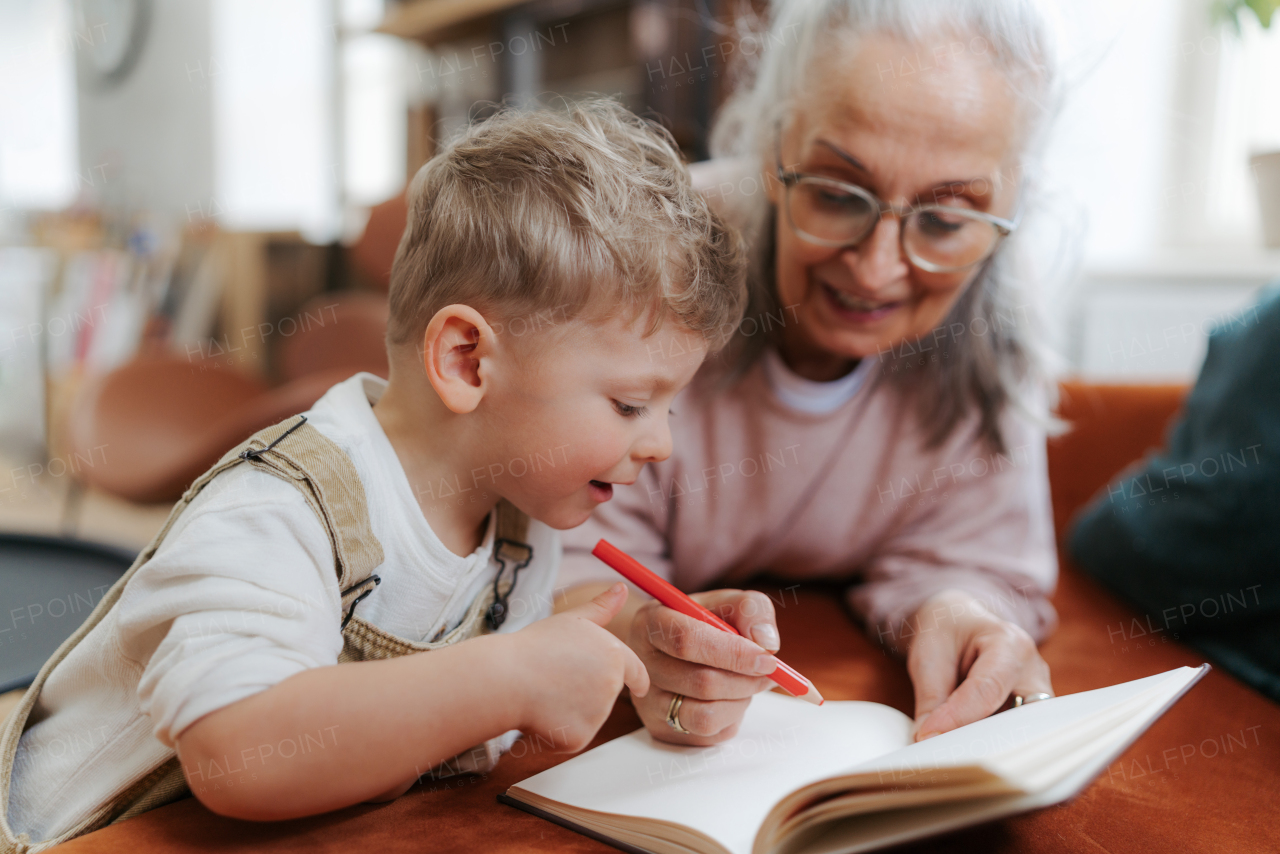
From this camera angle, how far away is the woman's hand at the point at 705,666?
64 cm

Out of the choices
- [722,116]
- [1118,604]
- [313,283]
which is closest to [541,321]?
[722,116]

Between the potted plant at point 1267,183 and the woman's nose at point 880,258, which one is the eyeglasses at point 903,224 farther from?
the potted plant at point 1267,183

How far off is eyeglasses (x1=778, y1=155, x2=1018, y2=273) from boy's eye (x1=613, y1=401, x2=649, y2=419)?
316mm

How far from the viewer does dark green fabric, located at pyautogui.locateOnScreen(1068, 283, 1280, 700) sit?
104 cm

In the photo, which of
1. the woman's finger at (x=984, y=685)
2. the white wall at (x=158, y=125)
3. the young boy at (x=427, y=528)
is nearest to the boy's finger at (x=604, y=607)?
the young boy at (x=427, y=528)

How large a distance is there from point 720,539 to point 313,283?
125 inches

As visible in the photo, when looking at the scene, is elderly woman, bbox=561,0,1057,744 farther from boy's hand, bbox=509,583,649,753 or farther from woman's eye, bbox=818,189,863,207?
boy's hand, bbox=509,583,649,753

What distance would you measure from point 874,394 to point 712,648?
55cm

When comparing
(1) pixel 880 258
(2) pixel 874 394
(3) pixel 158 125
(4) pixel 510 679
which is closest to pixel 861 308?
(1) pixel 880 258

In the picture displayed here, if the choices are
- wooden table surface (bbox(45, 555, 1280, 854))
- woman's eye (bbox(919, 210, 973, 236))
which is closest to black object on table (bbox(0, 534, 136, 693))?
wooden table surface (bbox(45, 555, 1280, 854))

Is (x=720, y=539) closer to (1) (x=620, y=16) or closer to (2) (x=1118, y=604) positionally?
(2) (x=1118, y=604)

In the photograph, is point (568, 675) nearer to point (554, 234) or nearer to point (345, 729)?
point (345, 729)

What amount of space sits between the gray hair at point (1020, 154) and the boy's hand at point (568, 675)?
1.81 feet

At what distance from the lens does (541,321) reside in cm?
62
